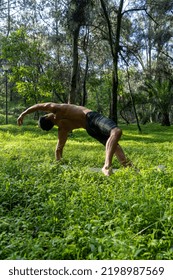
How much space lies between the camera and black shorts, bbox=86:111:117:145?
5.57 meters

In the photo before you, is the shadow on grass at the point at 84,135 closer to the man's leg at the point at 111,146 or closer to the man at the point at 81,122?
the man at the point at 81,122

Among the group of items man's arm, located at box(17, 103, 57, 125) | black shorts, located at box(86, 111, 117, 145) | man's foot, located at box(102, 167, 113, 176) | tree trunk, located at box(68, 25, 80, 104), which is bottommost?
man's foot, located at box(102, 167, 113, 176)

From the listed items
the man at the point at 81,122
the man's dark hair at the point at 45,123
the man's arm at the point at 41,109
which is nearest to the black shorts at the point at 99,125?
the man at the point at 81,122

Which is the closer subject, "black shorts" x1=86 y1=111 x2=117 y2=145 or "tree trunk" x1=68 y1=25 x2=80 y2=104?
"black shorts" x1=86 y1=111 x2=117 y2=145

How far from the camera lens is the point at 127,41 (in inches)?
897

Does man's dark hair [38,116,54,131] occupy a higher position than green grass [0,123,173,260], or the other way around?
man's dark hair [38,116,54,131]

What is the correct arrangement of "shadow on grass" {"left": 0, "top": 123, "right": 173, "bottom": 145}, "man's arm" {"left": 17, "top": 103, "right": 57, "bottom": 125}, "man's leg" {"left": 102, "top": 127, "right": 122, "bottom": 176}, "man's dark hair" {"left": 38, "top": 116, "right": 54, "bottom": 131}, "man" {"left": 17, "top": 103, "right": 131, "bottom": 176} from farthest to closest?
"shadow on grass" {"left": 0, "top": 123, "right": 173, "bottom": 145}
"man's dark hair" {"left": 38, "top": 116, "right": 54, "bottom": 131}
"man's arm" {"left": 17, "top": 103, "right": 57, "bottom": 125}
"man" {"left": 17, "top": 103, "right": 131, "bottom": 176}
"man's leg" {"left": 102, "top": 127, "right": 122, "bottom": 176}

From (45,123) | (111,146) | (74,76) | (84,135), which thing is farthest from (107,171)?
(84,135)

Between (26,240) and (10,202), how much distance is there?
121 centimetres

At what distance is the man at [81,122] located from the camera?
5480mm

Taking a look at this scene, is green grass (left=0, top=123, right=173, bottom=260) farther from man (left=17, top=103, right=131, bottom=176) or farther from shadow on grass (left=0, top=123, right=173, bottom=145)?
shadow on grass (left=0, top=123, right=173, bottom=145)

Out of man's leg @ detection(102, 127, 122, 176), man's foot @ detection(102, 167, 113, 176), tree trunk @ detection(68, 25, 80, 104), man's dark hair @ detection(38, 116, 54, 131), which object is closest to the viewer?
man's foot @ detection(102, 167, 113, 176)

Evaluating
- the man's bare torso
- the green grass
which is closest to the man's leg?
the green grass

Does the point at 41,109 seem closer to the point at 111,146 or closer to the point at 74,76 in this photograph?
the point at 111,146
